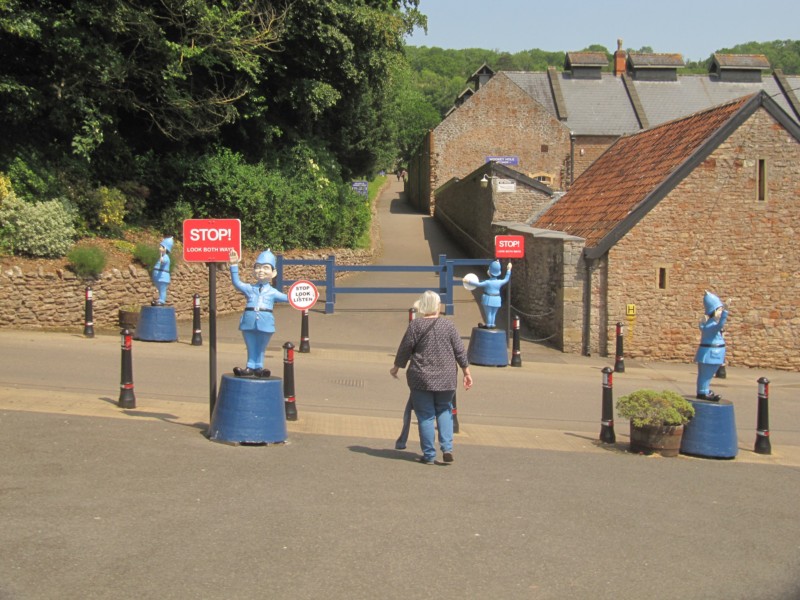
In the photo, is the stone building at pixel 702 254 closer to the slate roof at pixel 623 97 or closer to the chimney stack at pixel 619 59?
the slate roof at pixel 623 97

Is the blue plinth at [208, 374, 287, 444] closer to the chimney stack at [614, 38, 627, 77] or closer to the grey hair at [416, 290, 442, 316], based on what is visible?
the grey hair at [416, 290, 442, 316]

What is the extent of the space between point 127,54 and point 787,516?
2047 cm

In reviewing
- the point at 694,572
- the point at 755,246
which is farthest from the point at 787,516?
the point at 755,246

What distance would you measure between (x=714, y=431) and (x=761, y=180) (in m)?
11.4

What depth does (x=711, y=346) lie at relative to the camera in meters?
11.1

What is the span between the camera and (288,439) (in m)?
9.55

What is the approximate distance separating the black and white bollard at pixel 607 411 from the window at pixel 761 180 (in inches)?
440

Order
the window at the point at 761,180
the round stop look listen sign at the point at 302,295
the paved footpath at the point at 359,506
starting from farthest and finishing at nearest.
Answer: the window at the point at 761,180 < the round stop look listen sign at the point at 302,295 < the paved footpath at the point at 359,506

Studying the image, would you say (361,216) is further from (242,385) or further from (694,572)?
(694,572)

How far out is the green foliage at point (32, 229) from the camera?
19.0 metres

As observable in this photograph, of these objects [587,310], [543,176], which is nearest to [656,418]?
[587,310]

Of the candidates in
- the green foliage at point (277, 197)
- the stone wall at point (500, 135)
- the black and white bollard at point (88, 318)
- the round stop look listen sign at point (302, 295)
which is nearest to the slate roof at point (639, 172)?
the green foliage at point (277, 197)

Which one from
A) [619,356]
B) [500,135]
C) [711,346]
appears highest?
[500,135]

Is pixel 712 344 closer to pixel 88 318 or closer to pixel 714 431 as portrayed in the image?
pixel 714 431
